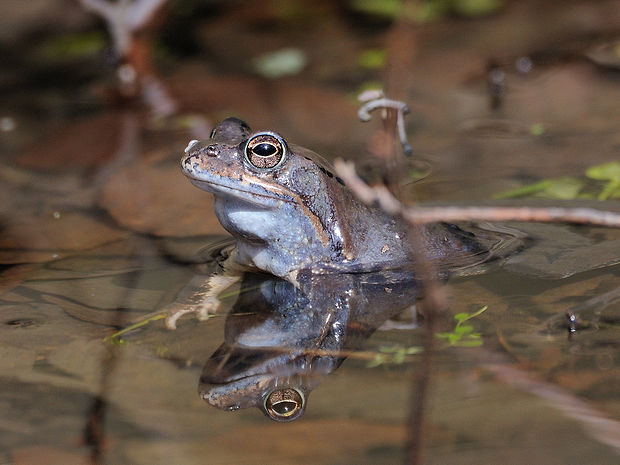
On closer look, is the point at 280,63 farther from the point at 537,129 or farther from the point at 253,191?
the point at 253,191

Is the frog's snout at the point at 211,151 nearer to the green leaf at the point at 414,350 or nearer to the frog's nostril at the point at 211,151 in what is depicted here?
the frog's nostril at the point at 211,151

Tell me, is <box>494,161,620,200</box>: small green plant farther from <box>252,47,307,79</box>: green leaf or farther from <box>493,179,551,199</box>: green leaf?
<box>252,47,307,79</box>: green leaf

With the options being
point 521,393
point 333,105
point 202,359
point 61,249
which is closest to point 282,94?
point 333,105

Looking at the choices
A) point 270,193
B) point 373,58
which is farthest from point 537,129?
point 270,193

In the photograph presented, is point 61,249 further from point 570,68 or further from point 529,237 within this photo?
point 570,68

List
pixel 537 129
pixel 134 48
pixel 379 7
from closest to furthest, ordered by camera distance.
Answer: pixel 537 129 < pixel 134 48 < pixel 379 7

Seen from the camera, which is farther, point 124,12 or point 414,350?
point 124,12
